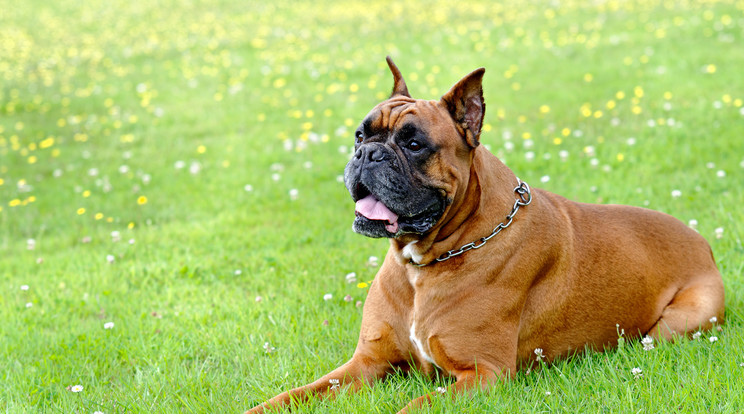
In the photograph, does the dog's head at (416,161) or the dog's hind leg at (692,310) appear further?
the dog's hind leg at (692,310)

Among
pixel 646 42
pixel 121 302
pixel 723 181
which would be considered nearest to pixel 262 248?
pixel 121 302

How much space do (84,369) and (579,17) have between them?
13959mm

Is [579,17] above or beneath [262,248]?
above

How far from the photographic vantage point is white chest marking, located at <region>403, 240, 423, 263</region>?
13.0 feet

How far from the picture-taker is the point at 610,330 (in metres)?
4.20

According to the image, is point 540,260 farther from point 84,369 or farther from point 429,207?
point 84,369

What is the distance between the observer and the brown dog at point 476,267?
148 inches

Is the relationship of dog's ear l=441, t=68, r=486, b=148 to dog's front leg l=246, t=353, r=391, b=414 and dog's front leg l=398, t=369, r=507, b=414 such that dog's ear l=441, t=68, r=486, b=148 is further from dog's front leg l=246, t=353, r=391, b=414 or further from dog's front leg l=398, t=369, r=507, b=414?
dog's front leg l=246, t=353, r=391, b=414

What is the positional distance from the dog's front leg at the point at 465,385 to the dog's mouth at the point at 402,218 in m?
0.77

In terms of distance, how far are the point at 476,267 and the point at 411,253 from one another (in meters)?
0.37

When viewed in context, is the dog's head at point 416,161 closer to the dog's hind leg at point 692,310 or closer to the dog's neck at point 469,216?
the dog's neck at point 469,216

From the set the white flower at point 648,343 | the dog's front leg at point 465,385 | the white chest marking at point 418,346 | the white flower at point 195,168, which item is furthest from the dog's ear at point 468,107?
the white flower at point 195,168

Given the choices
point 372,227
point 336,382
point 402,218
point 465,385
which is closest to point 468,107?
point 402,218

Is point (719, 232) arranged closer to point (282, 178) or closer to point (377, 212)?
point (377, 212)
